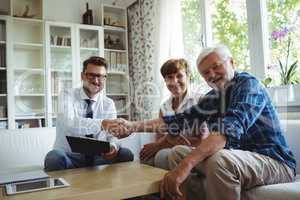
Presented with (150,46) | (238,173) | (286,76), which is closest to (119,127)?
(238,173)

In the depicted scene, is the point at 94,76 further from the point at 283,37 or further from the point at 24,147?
the point at 283,37

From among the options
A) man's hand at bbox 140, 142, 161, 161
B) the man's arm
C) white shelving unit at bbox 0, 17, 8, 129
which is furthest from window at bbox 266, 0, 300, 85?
white shelving unit at bbox 0, 17, 8, 129

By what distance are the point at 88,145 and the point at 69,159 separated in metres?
0.34

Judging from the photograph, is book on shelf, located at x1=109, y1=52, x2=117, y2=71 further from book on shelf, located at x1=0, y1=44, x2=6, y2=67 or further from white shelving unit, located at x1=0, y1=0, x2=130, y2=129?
book on shelf, located at x1=0, y1=44, x2=6, y2=67

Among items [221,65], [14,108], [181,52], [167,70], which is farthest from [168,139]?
[14,108]

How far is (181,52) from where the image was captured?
127 inches

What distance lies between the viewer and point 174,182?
1138 millimetres

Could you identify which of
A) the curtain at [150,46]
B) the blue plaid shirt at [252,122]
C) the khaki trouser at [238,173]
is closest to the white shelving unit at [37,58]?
the curtain at [150,46]

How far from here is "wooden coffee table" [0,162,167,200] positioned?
3.43ft

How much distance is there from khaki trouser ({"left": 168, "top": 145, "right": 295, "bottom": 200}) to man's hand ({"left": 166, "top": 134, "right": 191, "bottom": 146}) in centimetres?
52

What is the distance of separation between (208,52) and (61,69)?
8.35 ft

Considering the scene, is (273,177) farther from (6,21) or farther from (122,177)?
(6,21)

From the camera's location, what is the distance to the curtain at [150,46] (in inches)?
128

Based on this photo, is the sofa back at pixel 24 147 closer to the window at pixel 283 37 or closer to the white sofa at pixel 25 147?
the white sofa at pixel 25 147
